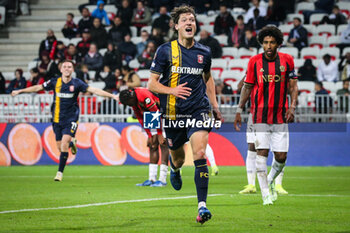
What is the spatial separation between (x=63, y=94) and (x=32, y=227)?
811cm

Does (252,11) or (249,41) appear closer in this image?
(249,41)

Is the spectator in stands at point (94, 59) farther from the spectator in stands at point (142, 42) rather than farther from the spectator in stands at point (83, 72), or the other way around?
the spectator in stands at point (142, 42)

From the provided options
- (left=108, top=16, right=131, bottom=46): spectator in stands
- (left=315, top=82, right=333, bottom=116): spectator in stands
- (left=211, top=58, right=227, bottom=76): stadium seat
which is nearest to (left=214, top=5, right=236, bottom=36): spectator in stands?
(left=211, top=58, right=227, bottom=76): stadium seat

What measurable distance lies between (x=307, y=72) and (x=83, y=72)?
25.1ft

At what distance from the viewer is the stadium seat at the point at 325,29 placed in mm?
24422

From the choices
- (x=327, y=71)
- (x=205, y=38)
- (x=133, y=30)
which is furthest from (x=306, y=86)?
(x=133, y=30)

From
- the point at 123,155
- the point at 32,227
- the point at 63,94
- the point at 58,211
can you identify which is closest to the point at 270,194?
the point at 58,211

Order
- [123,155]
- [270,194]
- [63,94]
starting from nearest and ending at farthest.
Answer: [270,194], [63,94], [123,155]

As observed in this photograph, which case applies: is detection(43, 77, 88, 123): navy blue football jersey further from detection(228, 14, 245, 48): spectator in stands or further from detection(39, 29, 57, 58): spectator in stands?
detection(39, 29, 57, 58): spectator in stands

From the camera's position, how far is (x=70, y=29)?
26781 mm

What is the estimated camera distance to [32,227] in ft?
22.3

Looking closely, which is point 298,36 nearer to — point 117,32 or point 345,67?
point 345,67

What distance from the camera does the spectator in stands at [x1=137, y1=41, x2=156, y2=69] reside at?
23.3 meters

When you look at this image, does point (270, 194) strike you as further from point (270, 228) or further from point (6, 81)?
point (6, 81)
